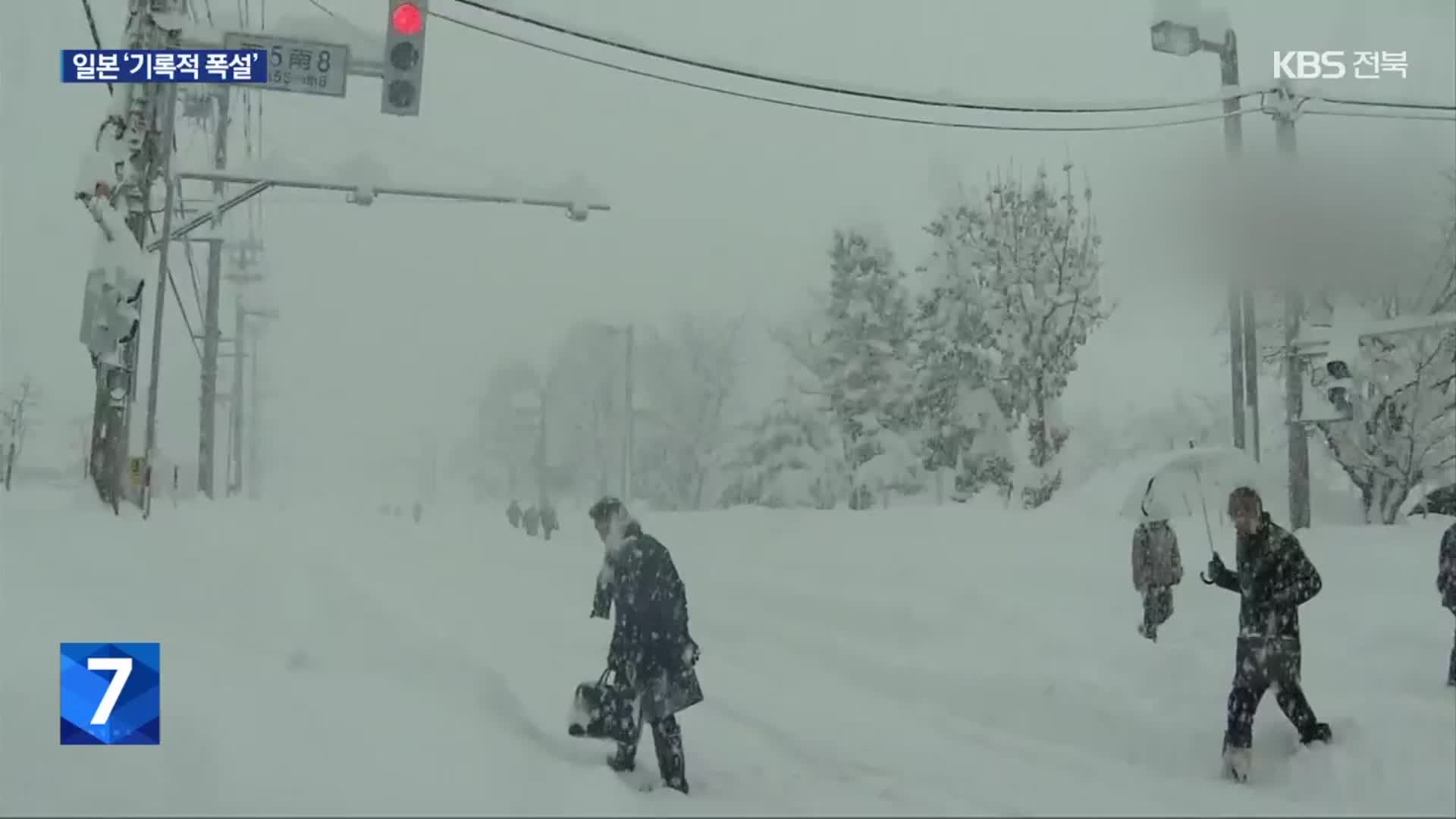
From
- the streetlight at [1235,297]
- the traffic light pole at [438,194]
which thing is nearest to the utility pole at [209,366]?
the traffic light pole at [438,194]

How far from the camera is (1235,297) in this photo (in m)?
13.9

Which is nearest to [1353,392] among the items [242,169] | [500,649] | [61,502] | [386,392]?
[500,649]

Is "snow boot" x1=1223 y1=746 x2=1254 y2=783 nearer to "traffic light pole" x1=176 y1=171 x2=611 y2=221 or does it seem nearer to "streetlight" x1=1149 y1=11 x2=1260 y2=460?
"streetlight" x1=1149 y1=11 x2=1260 y2=460

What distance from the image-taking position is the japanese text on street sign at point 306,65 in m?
10.2

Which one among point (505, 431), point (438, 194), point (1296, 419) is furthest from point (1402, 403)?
point (505, 431)

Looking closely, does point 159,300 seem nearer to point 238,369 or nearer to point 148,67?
point 148,67

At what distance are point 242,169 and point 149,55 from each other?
6153 mm

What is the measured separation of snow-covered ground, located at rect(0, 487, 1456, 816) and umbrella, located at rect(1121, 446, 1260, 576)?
2.87 ft

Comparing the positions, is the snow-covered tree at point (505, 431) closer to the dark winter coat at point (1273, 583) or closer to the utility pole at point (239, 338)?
the utility pole at point (239, 338)

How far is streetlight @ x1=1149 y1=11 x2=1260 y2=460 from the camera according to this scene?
15094 millimetres

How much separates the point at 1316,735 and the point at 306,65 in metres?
9.62

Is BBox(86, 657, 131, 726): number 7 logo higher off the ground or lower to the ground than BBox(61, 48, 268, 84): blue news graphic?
lower

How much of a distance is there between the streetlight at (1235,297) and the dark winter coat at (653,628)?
9799 millimetres

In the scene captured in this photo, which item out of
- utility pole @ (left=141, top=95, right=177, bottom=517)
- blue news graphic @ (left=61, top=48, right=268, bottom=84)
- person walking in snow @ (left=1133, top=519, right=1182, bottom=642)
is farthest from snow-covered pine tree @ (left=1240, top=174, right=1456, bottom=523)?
utility pole @ (left=141, top=95, right=177, bottom=517)
